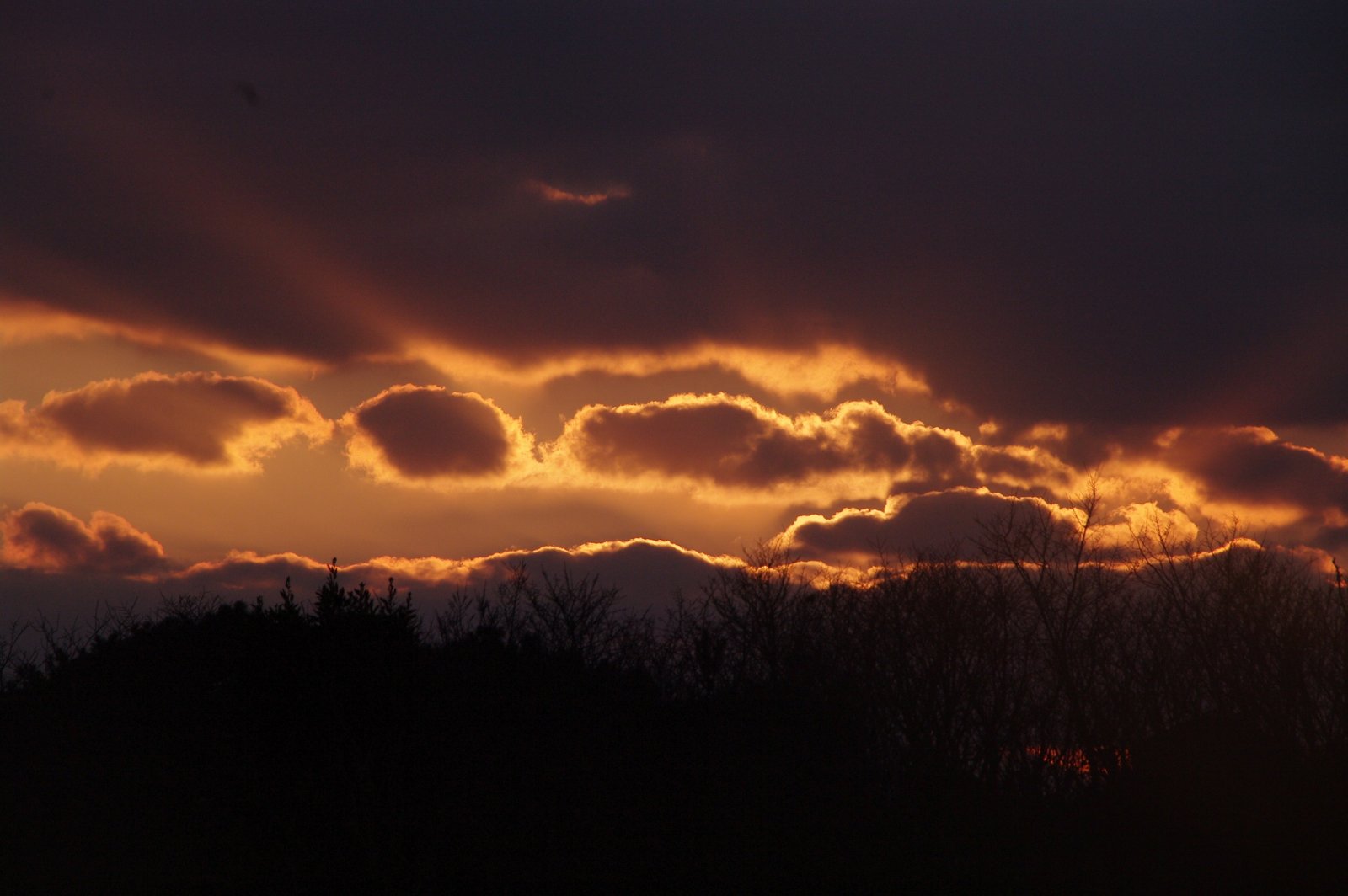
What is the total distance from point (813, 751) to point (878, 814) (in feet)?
17.7

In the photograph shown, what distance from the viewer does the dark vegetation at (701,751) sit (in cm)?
2681

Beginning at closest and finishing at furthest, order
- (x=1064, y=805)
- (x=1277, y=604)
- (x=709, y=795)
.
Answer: (x=709, y=795)
(x=1064, y=805)
(x=1277, y=604)

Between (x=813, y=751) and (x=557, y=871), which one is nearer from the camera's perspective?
(x=557, y=871)

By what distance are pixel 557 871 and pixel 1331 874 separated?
80.7ft

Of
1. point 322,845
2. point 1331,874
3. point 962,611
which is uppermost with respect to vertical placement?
point 962,611

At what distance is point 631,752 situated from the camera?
41156 mm

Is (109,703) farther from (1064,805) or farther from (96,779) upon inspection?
(1064,805)

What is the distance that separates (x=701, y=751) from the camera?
42156mm

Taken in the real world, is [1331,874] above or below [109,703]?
below

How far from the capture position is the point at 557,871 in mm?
31609

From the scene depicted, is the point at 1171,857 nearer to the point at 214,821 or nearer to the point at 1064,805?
the point at 1064,805

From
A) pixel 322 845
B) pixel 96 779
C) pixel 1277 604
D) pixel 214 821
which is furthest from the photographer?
pixel 1277 604

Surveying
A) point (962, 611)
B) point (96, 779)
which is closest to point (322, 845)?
point (96, 779)

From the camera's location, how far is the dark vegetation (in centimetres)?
2681
